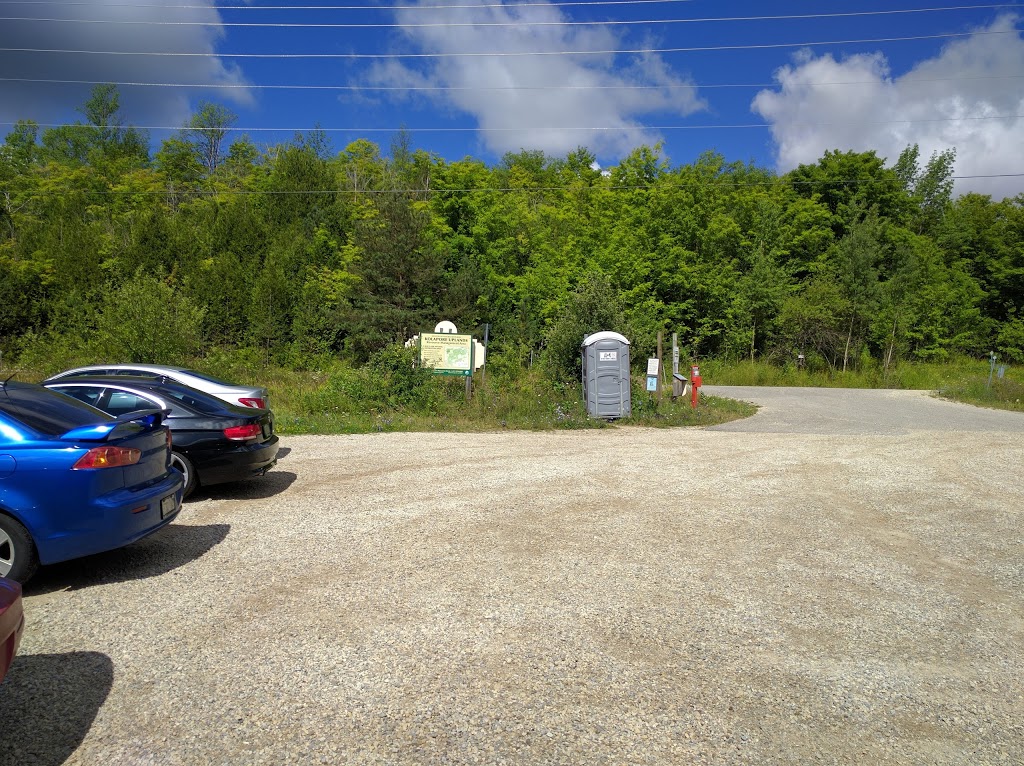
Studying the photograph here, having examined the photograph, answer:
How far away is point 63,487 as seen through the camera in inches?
197

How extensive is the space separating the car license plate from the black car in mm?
2139

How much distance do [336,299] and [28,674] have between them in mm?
40124

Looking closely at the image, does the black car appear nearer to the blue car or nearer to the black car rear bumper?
the black car rear bumper

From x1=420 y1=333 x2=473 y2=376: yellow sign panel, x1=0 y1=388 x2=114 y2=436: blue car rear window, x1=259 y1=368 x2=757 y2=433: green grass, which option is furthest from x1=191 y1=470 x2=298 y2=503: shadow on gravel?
x1=420 y1=333 x2=473 y2=376: yellow sign panel

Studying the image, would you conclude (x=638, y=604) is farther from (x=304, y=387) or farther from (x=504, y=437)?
(x=304, y=387)

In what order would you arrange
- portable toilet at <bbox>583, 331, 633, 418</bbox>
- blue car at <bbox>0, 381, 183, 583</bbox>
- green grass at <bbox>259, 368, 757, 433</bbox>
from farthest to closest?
portable toilet at <bbox>583, 331, 633, 418</bbox>
green grass at <bbox>259, 368, 757, 433</bbox>
blue car at <bbox>0, 381, 183, 583</bbox>

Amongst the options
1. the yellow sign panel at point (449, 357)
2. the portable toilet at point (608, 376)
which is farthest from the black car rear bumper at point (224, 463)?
the portable toilet at point (608, 376)

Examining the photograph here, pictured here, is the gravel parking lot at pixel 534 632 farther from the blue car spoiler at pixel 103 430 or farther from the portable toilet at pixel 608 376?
the portable toilet at pixel 608 376

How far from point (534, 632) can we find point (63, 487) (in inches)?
137

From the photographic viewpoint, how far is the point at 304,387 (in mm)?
19703

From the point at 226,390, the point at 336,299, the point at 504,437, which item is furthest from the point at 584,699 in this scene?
the point at 336,299

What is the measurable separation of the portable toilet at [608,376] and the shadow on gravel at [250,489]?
28.7ft

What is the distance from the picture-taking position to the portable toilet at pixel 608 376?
16891mm

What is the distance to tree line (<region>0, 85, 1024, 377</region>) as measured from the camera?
3747 centimetres
